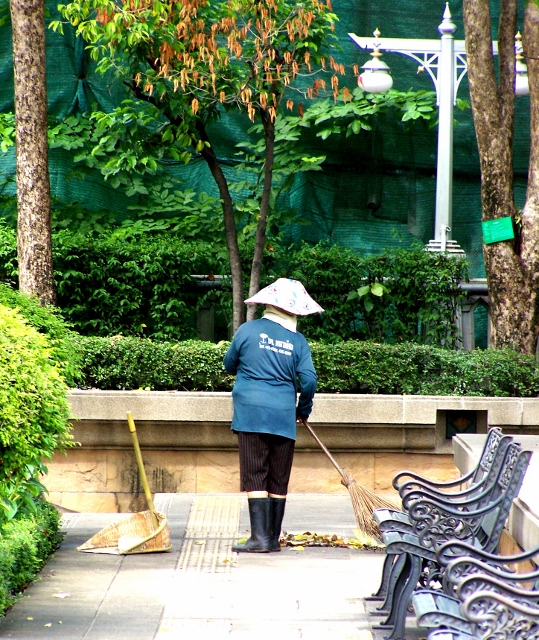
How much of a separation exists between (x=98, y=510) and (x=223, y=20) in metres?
4.49

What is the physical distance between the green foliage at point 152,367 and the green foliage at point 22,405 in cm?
326

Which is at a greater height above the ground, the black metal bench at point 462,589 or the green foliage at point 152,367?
the green foliage at point 152,367

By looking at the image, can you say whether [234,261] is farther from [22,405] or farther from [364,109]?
[22,405]

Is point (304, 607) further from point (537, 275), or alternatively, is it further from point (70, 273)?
point (70, 273)

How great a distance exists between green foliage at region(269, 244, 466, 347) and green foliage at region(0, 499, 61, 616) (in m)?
4.05

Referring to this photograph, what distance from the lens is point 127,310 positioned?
10062 mm

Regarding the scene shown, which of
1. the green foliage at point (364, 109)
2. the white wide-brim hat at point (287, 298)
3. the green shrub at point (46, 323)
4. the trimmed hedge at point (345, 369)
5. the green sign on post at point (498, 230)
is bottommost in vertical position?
the trimmed hedge at point (345, 369)

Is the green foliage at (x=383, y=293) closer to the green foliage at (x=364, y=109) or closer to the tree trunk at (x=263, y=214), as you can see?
the tree trunk at (x=263, y=214)

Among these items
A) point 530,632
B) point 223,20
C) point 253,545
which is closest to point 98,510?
point 253,545

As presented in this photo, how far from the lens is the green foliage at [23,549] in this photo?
16.7 feet

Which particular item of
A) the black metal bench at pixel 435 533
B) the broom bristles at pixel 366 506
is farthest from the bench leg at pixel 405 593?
the broom bristles at pixel 366 506

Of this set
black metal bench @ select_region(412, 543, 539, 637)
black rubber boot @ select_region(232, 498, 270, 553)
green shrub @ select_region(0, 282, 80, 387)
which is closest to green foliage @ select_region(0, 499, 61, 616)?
green shrub @ select_region(0, 282, 80, 387)

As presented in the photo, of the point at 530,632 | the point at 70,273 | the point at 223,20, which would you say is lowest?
the point at 530,632

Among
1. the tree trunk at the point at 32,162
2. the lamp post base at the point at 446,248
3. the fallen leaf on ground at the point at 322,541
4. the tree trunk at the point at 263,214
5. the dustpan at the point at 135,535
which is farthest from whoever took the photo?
the lamp post base at the point at 446,248
